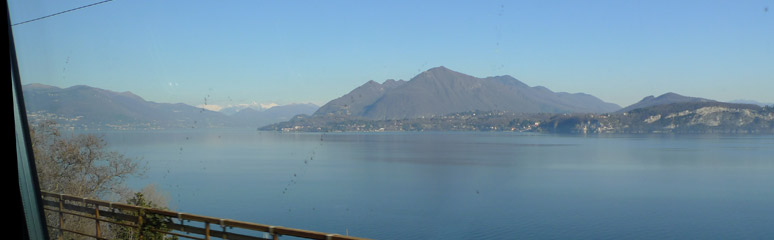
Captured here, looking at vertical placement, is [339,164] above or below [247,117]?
below

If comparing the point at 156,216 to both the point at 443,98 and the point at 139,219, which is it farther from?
the point at 443,98

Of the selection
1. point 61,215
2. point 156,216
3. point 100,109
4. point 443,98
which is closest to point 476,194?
point 100,109

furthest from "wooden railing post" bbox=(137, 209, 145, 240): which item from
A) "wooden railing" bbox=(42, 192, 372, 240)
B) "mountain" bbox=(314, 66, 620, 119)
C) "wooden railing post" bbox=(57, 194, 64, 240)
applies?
"mountain" bbox=(314, 66, 620, 119)

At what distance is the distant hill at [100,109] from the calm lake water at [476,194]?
1.14m

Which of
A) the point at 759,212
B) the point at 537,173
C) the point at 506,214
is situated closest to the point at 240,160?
the point at 537,173

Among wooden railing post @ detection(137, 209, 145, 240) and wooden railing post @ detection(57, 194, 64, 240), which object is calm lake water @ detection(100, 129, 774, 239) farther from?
wooden railing post @ detection(57, 194, 64, 240)

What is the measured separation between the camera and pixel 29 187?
2889 mm

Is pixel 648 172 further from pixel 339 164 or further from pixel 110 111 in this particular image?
pixel 110 111

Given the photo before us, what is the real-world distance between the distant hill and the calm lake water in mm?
1145

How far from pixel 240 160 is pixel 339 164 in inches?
282

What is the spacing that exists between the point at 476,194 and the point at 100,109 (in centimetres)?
1903

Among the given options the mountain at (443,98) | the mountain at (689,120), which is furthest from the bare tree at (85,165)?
the mountain at (443,98)

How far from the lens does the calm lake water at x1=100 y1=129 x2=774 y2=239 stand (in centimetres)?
1869

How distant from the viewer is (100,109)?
11805 mm
